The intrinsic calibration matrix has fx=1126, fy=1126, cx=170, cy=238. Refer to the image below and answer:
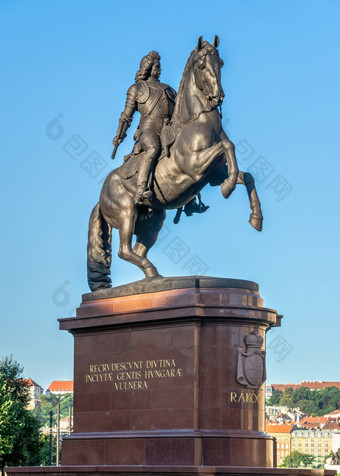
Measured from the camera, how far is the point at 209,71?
22328 millimetres

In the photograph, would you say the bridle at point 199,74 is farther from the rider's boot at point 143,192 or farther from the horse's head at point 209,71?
the rider's boot at point 143,192

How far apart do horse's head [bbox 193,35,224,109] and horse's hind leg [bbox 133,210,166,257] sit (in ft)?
9.66

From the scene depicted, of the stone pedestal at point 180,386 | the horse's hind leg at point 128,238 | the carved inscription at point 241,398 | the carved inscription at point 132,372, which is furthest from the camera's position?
the horse's hind leg at point 128,238

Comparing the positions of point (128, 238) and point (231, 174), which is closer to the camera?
point (231, 174)

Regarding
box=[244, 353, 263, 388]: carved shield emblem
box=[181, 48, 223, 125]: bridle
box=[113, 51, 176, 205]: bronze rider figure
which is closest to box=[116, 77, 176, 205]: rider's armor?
box=[113, 51, 176, 205]: bronze rider figure

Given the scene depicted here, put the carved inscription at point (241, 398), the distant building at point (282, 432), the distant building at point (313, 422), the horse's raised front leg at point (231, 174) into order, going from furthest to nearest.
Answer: the distant building at point (313, 422), the distant building at point (282, 432), the horse's raised front leg at point (231, 174), the carved inscription at point (241, 398)

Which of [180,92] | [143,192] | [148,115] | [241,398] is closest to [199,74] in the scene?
[180,92]

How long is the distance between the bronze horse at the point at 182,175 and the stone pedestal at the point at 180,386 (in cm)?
154

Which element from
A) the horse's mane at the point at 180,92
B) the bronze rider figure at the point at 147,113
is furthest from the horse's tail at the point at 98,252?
the horse's mane at the point at 180,92

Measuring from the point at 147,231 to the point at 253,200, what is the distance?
2745 mm

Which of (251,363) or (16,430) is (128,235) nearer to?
(251,363)

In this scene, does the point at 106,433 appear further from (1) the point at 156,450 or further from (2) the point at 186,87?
(2) the point at 186,87

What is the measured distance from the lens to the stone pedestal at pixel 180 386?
20.4 meters

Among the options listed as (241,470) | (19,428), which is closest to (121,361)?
(241,470)
